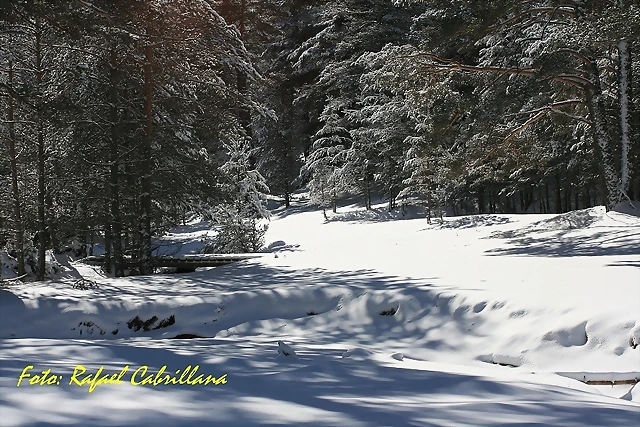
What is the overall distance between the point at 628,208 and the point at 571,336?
979 cm

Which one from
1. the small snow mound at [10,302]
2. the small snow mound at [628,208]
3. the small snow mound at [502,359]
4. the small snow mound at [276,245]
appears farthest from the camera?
the small snow mound at [276,245]

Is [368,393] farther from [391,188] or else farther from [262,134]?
[262,134]

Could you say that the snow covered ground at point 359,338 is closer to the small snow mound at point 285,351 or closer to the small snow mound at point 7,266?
the small snow mound at point 285,351

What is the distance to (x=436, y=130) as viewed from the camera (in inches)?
615

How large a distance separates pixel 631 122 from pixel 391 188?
45.8 feet

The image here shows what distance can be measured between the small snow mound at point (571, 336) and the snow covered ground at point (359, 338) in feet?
0.05

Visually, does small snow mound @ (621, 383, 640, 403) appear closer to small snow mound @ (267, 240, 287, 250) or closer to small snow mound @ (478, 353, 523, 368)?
small snow mound @ (478, 353, 523, 368)

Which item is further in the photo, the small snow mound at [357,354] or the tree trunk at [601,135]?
the tree trunk at [601,135]

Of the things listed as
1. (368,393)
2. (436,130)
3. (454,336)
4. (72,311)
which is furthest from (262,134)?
(368,393)

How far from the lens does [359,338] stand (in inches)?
273

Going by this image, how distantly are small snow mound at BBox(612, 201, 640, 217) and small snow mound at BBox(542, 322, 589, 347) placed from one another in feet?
30.9

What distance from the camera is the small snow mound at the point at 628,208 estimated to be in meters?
13.2

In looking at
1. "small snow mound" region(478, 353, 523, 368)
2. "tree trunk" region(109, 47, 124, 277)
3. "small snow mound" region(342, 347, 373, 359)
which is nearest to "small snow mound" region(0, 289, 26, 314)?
"tree trunk" region(109, 47, 124, 277)

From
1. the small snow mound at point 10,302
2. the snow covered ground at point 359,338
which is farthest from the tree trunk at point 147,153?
the small snow mound at point 10,302
